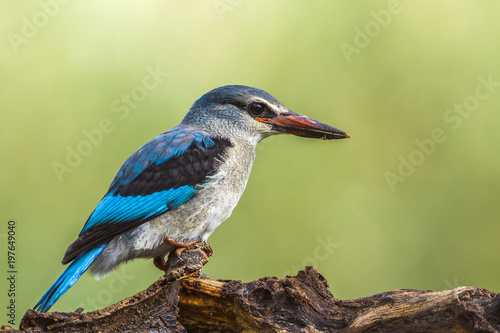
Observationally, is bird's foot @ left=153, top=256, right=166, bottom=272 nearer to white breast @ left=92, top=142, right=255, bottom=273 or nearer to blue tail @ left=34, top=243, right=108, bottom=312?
white breast @ left=92, top=142, right=255, bottom=273

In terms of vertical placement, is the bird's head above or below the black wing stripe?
above

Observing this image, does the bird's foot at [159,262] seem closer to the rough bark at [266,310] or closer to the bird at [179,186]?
the bird at [179,186]

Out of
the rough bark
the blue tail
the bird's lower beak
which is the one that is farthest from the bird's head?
the rough bark

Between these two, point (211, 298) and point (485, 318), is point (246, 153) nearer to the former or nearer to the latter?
point (211, 298)

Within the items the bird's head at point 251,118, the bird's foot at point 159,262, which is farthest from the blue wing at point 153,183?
the bird's foot at point 159,262

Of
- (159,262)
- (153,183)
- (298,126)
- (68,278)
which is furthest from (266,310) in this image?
(298,126)

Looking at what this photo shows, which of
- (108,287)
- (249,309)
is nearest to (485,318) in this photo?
(249,309)

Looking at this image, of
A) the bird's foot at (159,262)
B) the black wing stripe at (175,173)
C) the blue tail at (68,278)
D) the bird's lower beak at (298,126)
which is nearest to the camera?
the blue tail at (68,278)

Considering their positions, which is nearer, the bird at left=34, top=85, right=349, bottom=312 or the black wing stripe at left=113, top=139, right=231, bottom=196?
the bird at left=34, top=85, right=349, bottom=312
